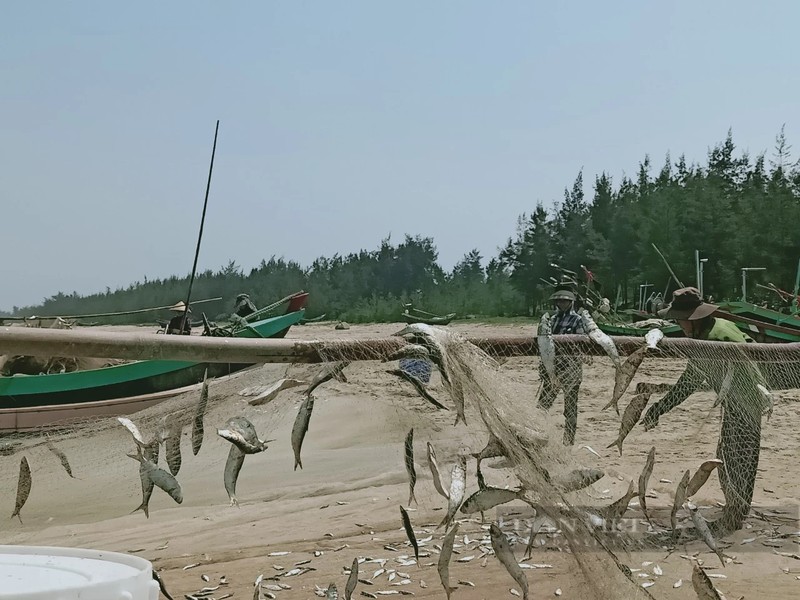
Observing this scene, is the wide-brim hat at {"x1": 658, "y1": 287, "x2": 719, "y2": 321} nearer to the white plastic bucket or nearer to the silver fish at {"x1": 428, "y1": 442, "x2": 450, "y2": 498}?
the silver fish at {"x1": 428, "y1": 442, "x2": 450, "y2": 498}

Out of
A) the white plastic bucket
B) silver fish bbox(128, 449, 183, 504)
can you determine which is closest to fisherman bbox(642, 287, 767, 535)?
silver fish bbox(128, 449, 183, 504)

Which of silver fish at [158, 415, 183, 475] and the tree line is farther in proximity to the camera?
the tree line

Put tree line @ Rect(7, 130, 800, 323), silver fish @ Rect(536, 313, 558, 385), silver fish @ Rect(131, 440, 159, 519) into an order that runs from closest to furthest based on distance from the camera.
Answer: silver fish @ Rect(131, 440, 159, 519), silver fish @ Rect(536, 313, 558, 385), tree line @ Rect(7, 130, 800, 323)

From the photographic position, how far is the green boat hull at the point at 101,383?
940 centimetres

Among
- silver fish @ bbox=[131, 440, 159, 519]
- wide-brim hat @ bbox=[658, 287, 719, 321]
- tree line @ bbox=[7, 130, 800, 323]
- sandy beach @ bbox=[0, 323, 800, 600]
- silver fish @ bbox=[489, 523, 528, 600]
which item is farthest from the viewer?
tree line @ bbox=[7, 130, 800, 323]

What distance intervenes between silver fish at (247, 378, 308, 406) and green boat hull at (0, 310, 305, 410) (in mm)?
6280

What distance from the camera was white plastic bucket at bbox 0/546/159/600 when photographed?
56.1 inches

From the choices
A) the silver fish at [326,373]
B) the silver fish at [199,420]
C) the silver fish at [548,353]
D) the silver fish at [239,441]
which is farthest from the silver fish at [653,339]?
the silver fish at [199,420]

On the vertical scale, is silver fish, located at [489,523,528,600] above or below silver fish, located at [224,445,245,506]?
below

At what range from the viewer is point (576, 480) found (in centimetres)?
247

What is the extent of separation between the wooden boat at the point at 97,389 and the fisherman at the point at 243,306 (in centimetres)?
229

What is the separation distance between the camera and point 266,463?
670 centimetres

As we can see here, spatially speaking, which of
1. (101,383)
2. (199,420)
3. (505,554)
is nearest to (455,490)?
(505,554)

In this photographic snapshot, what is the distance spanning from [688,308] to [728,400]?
1395mm
